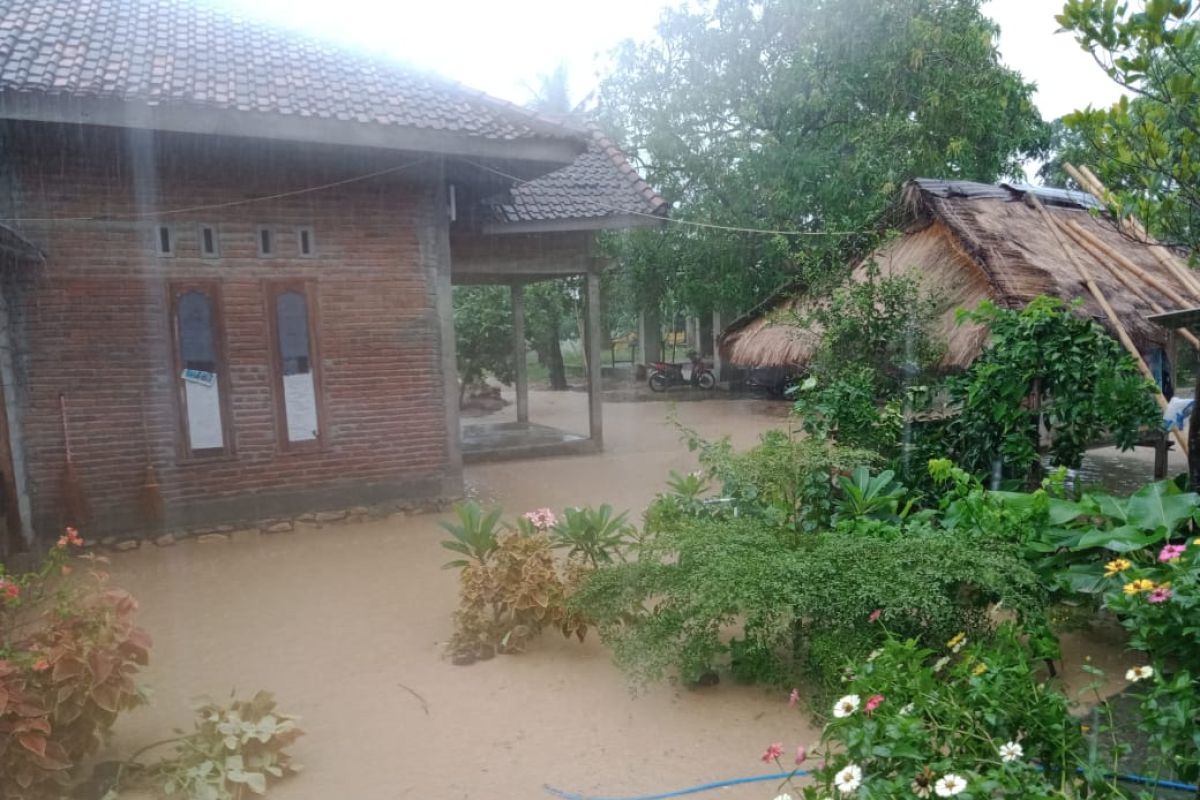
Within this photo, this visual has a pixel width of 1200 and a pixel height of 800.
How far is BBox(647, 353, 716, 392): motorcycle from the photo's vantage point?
1912 cm

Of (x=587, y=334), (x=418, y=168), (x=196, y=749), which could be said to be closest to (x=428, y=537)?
(x=418, y=168)

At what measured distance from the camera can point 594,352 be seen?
34.3ft

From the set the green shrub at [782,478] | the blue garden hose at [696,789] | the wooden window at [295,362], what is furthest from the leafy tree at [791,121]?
the blue garden hose at [696,789]

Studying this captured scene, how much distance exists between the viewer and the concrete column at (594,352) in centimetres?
1017

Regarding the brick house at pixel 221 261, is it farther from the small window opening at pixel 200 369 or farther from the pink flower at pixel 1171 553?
the pink flower at pixel 1171 553

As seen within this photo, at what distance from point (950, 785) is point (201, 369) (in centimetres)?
623

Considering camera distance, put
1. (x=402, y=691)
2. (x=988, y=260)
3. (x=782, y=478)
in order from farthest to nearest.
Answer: (x=988, y=260) → (x=782, y=478) → (x=402, y=691)

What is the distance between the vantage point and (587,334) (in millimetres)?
10586

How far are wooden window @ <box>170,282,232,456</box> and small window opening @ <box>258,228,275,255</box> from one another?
1.54 feet

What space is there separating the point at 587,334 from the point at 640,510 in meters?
3.69

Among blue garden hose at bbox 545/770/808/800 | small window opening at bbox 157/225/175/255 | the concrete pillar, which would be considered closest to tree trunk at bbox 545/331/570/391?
the concrete pillar

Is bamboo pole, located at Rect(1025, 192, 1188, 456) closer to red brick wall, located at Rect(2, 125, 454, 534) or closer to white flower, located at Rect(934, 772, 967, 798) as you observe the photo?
white flower, located at Rect(934, 772, 967, 798)

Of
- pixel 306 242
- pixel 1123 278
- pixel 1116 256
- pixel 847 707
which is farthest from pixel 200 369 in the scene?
pixel 1116 256

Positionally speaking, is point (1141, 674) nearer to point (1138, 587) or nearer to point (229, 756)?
point (1138, 587)
